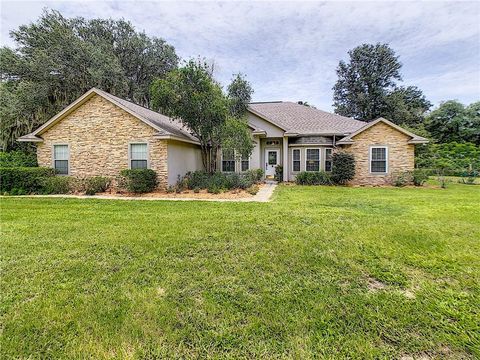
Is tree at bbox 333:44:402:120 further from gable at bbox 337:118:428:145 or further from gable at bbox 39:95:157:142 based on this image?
gable at bbox 39:95:157:142

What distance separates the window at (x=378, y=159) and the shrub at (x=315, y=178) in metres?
2.82

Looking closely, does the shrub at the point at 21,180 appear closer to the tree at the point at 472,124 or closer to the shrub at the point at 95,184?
the shrub at the point at 95,184

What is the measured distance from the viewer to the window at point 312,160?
16594mm

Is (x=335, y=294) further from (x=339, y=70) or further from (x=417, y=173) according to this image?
(x=339, y=70)

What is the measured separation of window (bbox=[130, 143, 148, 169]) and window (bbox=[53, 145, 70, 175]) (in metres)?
3.78

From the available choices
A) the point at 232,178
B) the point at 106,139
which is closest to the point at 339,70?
the point at 232,178

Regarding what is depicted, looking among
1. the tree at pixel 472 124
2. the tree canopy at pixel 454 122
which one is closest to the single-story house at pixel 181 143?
the tree canopy at pixel 454 122

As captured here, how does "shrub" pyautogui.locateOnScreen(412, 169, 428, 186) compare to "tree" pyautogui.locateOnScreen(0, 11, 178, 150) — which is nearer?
"shrub" pyautogui.locateOnScreen(412, 169, 428, 186)

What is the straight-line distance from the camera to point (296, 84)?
26859 mm

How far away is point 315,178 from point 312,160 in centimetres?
181

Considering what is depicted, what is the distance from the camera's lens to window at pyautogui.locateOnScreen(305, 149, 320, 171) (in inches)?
653

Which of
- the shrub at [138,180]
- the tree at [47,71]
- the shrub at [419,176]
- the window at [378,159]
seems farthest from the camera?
the tree at [47,71]

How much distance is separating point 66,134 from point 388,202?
15.3m

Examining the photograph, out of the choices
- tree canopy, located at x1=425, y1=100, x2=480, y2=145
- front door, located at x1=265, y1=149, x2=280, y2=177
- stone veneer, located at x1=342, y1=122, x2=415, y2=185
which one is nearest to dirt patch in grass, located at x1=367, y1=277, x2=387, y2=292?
stone veneer, located at x1=342, y1=122, x2=415, y2=185
